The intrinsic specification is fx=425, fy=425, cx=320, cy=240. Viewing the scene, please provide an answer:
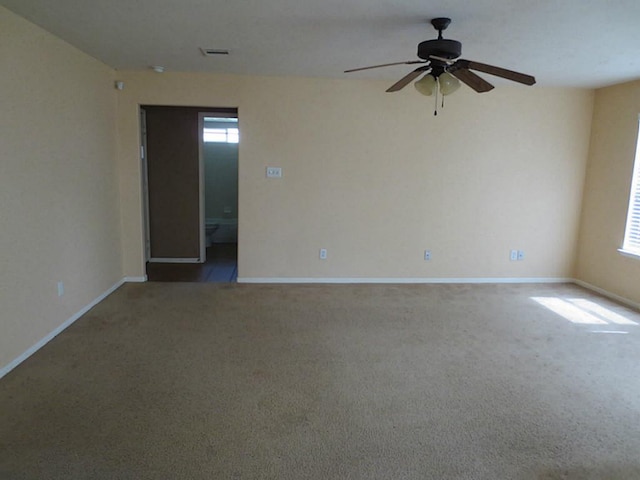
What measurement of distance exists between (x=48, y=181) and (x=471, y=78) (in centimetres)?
318

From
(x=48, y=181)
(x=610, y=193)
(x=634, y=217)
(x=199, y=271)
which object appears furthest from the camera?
(x=199, y=271)

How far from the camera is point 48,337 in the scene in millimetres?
3297

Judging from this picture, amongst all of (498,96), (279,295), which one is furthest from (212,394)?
(498,96)

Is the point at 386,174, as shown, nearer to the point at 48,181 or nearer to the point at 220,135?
the point at 48,181

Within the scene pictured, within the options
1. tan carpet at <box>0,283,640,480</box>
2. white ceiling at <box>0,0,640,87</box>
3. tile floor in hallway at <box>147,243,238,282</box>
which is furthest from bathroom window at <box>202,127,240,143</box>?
tan carpet at <box>0,283,640,480</box>

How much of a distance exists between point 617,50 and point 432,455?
11.2 feet

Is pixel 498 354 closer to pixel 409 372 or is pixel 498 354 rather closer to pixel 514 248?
pixel 409 372

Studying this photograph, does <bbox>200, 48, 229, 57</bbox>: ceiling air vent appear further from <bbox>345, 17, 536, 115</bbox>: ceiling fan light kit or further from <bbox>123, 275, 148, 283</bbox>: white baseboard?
<bbox>123, 275, 148, 283</bbox>: white baseboard

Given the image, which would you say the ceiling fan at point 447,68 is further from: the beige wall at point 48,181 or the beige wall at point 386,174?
the beige wall at point 48,181

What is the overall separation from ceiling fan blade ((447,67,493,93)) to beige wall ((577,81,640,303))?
2.74m

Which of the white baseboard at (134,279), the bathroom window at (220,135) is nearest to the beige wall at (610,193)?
the white baseboard at (134,279)

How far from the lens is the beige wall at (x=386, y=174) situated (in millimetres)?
4781

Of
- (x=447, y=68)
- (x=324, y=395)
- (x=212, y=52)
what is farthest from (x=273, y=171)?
(x=324, y=395)

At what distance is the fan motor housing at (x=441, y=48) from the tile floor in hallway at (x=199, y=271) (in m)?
3.41
